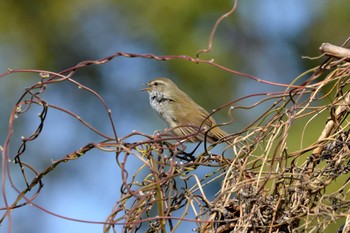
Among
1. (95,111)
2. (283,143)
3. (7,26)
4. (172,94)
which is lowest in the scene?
(283,143)

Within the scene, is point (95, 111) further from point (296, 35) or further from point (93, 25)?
point (296, 35)

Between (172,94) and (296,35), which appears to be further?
(296,35)

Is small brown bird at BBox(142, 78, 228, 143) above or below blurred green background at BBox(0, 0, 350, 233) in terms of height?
below

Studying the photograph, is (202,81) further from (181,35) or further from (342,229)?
(342,229)

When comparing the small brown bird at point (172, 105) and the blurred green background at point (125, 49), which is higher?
the blurred green background at point (125, 49)

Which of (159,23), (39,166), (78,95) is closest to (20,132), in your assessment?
(39,166)

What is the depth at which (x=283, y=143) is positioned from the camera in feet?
6.56

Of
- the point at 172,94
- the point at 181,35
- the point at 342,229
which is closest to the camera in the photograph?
the point at 342,229

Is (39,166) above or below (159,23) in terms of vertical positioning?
below

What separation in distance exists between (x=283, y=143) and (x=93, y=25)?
5.66 meters

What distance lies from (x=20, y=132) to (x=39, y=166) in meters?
0.39

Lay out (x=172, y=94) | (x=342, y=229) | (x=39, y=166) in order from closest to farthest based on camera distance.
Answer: (x=342, y=229), (x=172, y=94), (x=39, y=166)

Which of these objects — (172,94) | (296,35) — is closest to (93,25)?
(296,35)

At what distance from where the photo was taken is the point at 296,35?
24.4 ft
